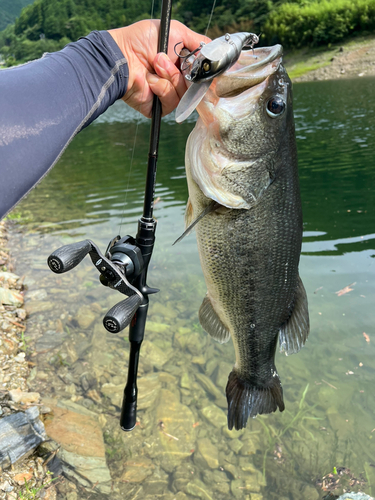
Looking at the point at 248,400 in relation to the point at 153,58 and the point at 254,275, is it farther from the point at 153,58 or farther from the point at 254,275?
the point at 153,58

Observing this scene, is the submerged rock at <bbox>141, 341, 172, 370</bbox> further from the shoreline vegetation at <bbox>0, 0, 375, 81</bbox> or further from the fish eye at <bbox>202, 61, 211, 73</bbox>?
the shoreline vegetation at <bbox>0, 0, 375, 81</bbox>

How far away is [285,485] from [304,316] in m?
1.84

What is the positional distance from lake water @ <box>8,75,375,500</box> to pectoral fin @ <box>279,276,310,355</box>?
4.63 feet

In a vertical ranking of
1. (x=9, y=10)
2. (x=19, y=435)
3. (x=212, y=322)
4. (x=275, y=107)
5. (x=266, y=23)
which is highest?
(x=275, y=107)

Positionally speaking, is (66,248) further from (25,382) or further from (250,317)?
(25,382)

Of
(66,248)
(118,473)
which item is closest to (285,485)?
(118,473)

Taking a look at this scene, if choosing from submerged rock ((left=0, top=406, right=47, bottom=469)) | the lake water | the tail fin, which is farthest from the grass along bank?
submerged rock ((left=0, top=406, right=47, bottom=469))

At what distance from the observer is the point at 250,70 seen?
1634 mm

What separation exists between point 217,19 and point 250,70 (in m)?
74.2

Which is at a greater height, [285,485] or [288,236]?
[288,236]

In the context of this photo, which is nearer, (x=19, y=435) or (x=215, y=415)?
(x=19, y=435)

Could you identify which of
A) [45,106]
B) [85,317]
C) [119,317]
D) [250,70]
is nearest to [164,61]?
[250,70]

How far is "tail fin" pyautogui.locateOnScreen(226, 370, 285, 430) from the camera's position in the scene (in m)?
2.22

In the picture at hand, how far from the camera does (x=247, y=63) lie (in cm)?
164
